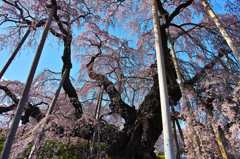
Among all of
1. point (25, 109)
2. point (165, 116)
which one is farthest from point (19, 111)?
point (25, 109)

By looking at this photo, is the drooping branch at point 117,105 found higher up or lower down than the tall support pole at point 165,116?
higher up

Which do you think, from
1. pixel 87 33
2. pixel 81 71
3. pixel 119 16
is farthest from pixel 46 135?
pixel 119 16

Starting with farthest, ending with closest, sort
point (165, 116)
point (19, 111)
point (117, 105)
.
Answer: point (117, 105) → point (165, 116) → point (19, 111)

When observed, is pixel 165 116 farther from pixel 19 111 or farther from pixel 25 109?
pixel 25 109

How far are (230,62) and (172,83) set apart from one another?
7.76 ft

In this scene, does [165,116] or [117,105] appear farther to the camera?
[117,105]

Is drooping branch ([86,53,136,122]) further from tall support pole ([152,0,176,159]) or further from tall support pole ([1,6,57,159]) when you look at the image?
tall support pole ([1,6,57,159])

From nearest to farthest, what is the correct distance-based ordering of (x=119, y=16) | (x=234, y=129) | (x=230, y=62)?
(x=234, y=129), (x=230, y=62), (x=119, y=16)

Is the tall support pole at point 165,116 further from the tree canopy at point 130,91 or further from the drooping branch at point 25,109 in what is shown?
the drooping branch at point 25,109

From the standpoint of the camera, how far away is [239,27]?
4.35m

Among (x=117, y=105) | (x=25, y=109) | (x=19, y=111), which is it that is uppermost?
(x=117, y=105)

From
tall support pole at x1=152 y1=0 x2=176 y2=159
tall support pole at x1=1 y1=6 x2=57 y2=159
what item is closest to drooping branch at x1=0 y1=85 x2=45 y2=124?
tall support pole at x1=1 y1=6 x2=57 y2=159

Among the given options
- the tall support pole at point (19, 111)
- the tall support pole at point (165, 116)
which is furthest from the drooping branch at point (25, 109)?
the tall support pole at point (165, 116)

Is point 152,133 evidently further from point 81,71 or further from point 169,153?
point 81,71
